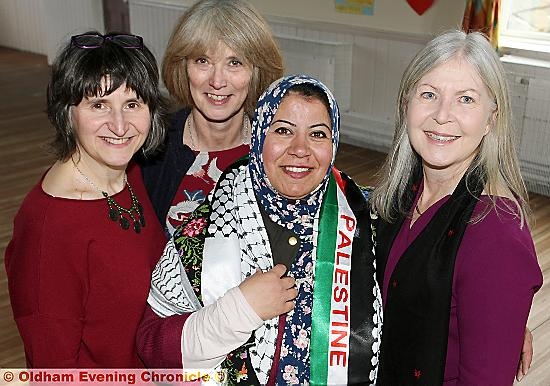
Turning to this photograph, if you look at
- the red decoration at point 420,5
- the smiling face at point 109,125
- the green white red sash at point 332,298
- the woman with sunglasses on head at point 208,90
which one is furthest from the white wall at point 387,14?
the smiling face at point 109,125

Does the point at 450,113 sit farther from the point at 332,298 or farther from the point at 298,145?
the point at 332,298

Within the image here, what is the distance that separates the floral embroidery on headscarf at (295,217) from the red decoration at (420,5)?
457cm

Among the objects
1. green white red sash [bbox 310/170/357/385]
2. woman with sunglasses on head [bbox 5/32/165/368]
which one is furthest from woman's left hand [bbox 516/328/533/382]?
woman with sunglasses on head [bbox 5/32/165/368]

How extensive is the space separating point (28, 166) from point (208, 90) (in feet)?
14.2

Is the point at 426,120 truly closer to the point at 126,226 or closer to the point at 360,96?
the point at 126,226

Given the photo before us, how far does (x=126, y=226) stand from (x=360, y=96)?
5196mm

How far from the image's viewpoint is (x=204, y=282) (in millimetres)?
1703

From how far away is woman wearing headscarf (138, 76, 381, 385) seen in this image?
169cm

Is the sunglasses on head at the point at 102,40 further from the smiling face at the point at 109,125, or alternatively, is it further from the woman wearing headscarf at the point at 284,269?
the woman wearing headscarf at the point at 284,269

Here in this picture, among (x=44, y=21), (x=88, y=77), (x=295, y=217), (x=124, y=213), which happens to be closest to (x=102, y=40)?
(x=88, y=77)

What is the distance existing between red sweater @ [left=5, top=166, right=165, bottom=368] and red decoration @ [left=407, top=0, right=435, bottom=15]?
4822mm

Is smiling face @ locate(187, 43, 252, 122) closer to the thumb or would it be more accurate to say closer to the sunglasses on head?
the sunglasses on head

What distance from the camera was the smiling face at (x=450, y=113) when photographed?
1.63m

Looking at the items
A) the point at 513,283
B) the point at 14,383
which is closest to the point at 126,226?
the point at 513,283
